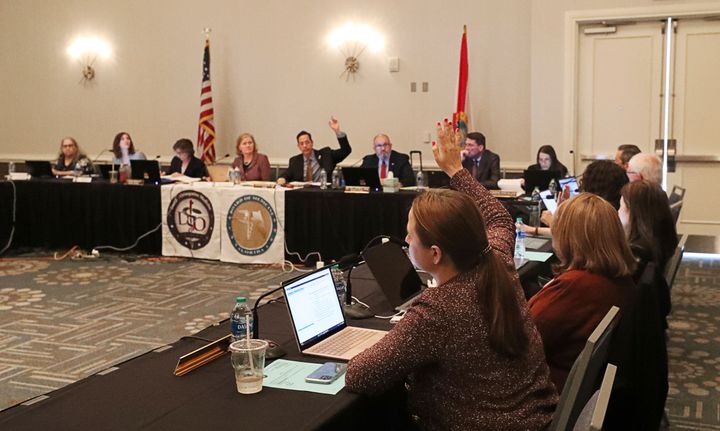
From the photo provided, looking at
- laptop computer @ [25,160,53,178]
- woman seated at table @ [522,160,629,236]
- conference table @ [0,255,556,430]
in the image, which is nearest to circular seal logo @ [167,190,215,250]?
laptop computer @ [25,160,53,178]

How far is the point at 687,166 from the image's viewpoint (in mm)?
8336

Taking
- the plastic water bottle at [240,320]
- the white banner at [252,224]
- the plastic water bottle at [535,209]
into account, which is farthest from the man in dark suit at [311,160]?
the plastic water bottle at [240,320]

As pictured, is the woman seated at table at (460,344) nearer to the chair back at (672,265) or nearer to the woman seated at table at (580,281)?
the woman seated at table at (580,281)

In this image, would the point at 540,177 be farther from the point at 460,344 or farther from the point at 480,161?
the point at 460,344

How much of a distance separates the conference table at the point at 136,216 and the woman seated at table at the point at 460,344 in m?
4.45

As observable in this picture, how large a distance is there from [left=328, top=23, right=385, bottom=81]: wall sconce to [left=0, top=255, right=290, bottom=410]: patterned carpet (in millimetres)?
3413

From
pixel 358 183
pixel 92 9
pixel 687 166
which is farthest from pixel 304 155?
pixel 92 9

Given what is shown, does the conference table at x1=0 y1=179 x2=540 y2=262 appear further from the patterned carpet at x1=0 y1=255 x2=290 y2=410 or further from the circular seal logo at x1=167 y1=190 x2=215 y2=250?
the patterned carpet at x1=0 y1=255 x2=290 y2=410

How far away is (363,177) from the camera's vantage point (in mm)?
7113

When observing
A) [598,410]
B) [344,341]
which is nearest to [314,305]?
[344,341]

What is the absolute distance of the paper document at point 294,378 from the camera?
81.9 inches

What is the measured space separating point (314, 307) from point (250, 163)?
6.03 metres

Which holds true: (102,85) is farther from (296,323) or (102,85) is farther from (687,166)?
(296,323)

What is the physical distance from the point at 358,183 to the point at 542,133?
2.56 m
